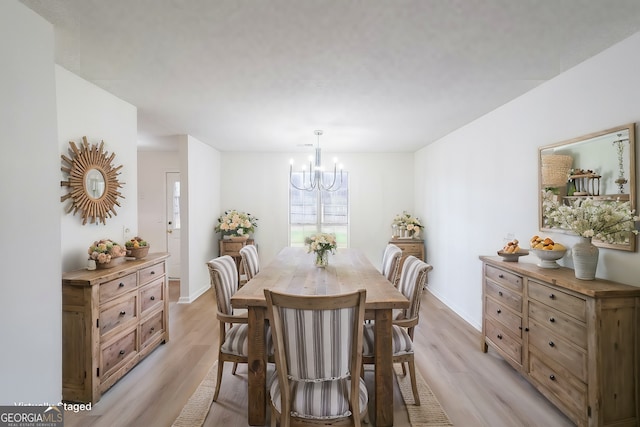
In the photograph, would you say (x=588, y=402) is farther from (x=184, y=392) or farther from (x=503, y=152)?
(x=184, y=392)

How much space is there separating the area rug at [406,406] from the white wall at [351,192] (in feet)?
11.3

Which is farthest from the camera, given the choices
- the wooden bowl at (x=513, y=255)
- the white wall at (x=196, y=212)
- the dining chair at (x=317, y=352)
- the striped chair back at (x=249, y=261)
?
the white wall at (x=196, y=212)

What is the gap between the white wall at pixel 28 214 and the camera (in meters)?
1.54

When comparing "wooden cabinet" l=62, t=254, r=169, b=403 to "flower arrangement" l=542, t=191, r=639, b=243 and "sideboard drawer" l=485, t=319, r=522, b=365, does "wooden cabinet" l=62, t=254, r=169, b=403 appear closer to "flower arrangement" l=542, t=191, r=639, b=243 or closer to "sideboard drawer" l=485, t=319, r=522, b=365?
"sideboard drawer" l=485, t=319, r=522, b=365

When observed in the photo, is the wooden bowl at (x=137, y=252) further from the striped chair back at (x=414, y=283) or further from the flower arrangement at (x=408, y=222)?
the flower arrangement at (x=408, y=222)

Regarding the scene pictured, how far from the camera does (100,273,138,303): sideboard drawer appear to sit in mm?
2246

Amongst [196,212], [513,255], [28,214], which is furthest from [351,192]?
[28,214]

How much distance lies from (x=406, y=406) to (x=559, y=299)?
130 cm

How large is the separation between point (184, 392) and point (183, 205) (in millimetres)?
2696

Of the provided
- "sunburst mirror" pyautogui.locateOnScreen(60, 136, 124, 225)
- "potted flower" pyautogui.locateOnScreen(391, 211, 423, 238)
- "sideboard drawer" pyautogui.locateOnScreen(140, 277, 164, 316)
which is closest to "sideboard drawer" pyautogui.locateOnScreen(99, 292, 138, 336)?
"sideboard drawer" pyautogui.locateOnScreen(140, 277, 164, 316)

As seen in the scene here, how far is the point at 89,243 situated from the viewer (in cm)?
259

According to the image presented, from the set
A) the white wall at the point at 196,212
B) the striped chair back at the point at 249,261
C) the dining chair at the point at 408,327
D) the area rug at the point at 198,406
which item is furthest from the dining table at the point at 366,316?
the white wall at the point at 196,212

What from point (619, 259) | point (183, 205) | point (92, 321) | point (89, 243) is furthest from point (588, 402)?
point (183, 205)

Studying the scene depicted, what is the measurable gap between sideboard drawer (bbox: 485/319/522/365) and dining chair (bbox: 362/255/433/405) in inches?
33.8
